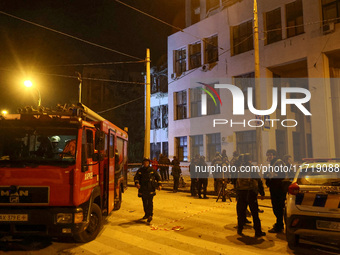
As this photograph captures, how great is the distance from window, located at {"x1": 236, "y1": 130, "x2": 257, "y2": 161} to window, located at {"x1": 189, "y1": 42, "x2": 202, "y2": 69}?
7.02 m

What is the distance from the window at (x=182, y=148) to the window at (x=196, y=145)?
0.74 meters

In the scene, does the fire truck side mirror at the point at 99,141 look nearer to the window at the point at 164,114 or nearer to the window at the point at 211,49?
the window at the point at 211,49

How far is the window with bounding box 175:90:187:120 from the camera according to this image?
25188mm

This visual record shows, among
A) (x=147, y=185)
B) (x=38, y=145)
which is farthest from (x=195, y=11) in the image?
(x=38, y=145)

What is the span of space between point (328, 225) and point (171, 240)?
3.15 metres

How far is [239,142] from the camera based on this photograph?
20.8 meters

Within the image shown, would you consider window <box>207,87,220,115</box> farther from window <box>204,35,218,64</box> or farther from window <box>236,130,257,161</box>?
window <box>204,35,218,64</box>

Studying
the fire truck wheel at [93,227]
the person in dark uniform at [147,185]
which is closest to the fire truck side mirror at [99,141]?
the fire truck wheel at [93,227]

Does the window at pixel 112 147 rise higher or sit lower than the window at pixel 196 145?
lower

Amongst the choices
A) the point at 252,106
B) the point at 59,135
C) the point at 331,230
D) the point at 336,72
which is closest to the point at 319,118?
the point at 336,72

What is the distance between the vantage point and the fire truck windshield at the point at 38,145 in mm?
5695

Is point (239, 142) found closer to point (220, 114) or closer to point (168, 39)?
point (220, 114)

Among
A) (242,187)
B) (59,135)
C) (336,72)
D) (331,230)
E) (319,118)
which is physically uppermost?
(336,72)

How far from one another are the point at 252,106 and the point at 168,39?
36.1 feet
